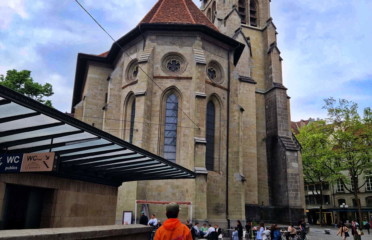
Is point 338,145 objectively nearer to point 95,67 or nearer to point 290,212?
point 290,212

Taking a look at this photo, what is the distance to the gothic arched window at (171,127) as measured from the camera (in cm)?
1969

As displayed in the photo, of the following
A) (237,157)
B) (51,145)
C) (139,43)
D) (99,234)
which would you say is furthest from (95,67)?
(99,234)

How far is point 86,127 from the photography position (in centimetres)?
705

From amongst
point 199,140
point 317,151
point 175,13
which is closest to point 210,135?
point 199,140

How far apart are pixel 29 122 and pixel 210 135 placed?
1523 centimetres

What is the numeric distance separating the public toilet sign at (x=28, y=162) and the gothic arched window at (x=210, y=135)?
14030 millimetres

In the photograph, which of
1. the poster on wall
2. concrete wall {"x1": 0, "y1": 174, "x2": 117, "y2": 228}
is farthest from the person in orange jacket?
the poster on wall

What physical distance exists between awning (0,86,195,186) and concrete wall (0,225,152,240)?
7.10 ft

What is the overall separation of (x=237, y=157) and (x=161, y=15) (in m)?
10.6

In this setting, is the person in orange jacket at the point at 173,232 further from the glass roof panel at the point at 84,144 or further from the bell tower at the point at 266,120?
the bell tower at the point at 266,120

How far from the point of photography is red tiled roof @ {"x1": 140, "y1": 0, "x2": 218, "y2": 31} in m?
21.6

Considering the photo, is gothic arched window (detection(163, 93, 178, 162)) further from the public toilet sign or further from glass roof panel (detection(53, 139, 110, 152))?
the public toilet sign

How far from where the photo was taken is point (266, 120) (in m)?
29.8

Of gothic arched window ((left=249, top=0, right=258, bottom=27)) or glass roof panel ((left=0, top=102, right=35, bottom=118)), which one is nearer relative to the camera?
glass roof panel ((left=0, top=102, right=35, bottom=118))
